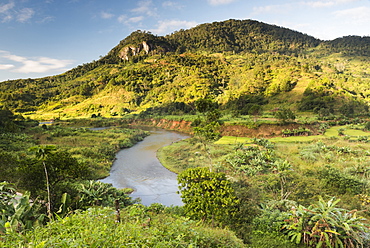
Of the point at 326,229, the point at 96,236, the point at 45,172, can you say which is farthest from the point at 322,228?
the point at 45,172

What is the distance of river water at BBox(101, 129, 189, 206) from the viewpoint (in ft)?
56.1

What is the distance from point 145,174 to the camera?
22922 millimetres

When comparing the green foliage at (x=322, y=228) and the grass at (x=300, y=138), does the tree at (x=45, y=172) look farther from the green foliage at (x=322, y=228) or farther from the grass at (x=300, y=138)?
the grass at (x=300, y=138)

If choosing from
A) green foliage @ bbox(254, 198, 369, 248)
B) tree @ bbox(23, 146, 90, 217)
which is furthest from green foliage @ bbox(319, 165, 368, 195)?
tree @ bbox(23, 146, 90, 217)

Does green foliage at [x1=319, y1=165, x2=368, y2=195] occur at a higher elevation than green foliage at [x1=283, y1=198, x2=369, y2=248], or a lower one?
lower

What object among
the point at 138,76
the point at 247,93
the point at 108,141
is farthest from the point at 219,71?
the point at 108,141

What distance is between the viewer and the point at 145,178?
21.7 meters

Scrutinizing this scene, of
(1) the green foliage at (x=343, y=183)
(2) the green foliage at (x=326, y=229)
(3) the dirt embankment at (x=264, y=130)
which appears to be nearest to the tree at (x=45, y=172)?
(2) the green foliage at (x=326, y=229)

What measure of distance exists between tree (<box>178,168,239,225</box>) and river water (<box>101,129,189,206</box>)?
5649 mm

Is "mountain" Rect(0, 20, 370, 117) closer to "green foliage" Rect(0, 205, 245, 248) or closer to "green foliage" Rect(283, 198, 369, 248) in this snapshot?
"green foliage" Rect(283, 198, 369, 248)

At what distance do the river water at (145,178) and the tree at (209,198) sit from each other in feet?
18.5

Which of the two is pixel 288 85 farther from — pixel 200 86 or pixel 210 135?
pixel 210 135

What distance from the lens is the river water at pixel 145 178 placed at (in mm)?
17094

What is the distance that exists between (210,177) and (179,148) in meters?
21.8
